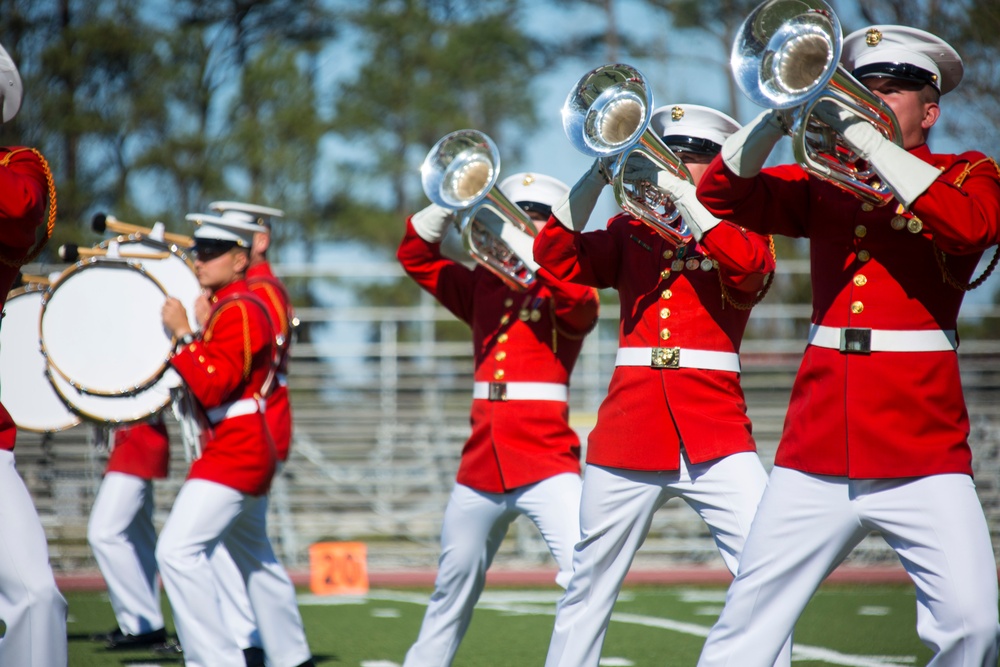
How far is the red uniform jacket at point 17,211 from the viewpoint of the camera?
3.29m

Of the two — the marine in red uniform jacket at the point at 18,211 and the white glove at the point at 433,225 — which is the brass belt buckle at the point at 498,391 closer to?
→ the white glove at the point at 433,225

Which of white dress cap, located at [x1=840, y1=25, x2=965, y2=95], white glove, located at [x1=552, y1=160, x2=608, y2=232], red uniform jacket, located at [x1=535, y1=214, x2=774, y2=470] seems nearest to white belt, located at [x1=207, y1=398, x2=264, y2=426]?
red uniform jacket, located at [x1=535, y1=214, x2=774, y2=470]

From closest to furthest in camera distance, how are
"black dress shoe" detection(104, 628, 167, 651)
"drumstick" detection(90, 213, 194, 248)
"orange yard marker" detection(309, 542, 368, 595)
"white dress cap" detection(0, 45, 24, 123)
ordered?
"white dress cap" detection(0, 45, 24, 123) → "drumstick" detection(90, 213, 194, 248) → "black dress shoe" detection(104, 628, 167, 651) → "orange yard marker" detection(309, 542, 368, 595)

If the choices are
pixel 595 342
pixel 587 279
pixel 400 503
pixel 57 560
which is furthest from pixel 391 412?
pixel 587 279

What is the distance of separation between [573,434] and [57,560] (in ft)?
23.6

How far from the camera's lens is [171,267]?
5.52 m

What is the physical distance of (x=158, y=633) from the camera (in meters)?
6.11

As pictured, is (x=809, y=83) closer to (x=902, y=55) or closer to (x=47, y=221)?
(x=902, y=55)

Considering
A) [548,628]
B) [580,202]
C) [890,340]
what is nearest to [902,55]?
[890,340]

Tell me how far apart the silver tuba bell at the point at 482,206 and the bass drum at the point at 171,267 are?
4.14 feet

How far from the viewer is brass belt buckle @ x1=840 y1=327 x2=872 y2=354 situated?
3.12 meters

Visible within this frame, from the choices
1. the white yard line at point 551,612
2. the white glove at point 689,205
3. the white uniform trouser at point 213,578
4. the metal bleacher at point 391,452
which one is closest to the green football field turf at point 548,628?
the white yard line at point 551,612

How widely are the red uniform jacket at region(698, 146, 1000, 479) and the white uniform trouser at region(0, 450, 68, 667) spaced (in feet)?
6.62

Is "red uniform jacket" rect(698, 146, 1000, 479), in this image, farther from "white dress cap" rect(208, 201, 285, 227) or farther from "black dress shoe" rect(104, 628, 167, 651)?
"black dress shoe" rect(104, 628, 167, 651)
